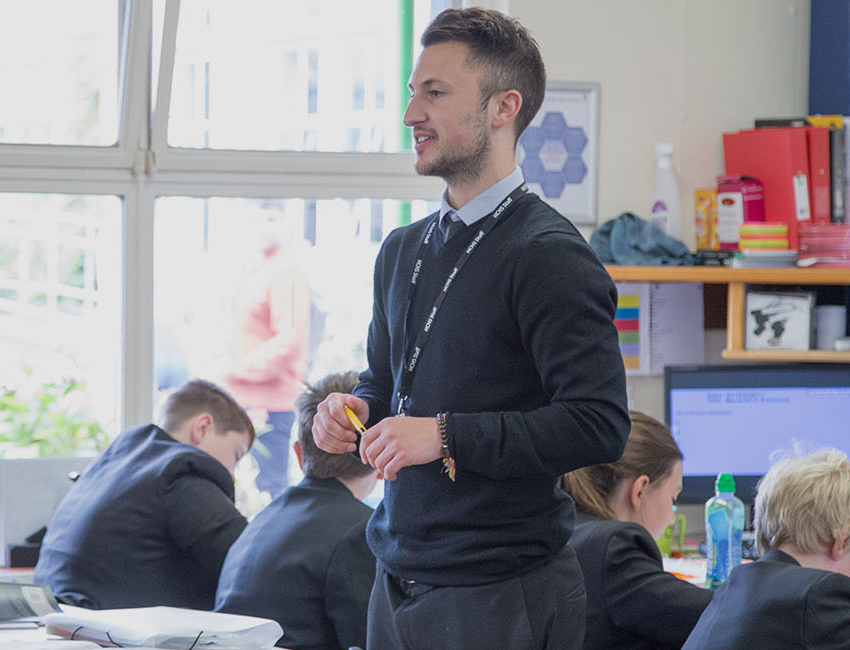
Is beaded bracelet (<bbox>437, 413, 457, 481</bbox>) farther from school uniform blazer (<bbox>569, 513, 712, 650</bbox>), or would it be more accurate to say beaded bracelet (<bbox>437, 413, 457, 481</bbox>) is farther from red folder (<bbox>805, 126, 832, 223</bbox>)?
red folder (<bbox>805, 126, 832, 223</bbox>)

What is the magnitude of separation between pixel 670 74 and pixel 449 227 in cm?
226

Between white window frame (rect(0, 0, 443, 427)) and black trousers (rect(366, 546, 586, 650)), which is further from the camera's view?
white window frame (rect(0, 0, 443, 427))

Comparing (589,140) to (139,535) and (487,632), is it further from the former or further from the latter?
(487,632)

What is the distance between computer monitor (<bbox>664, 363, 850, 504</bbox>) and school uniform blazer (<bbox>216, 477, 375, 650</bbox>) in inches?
57.1

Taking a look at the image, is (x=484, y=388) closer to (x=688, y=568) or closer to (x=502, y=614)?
(x=502, y=614)

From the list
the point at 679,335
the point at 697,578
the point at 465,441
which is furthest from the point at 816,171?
the point at 465,441

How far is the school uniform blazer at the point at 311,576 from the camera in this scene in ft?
7.29

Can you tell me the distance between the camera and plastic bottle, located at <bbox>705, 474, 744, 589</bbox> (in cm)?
292

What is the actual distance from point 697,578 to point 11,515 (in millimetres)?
1869

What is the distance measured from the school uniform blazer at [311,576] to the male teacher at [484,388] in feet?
1.67

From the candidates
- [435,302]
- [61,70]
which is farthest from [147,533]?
[61,70]

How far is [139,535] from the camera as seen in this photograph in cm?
270

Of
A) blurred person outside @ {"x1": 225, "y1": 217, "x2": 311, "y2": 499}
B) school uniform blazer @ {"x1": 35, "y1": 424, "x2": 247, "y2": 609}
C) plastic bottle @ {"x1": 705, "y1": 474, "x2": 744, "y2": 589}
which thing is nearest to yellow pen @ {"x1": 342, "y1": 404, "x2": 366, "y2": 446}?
school uniform blazer @ {"x1": 35, "y1": 424, "x2": 247, "y2": 609}

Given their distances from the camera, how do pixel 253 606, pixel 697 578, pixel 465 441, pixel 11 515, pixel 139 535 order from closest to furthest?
pixel 465 441
pixel 253 606
pixel 139 535
pixel 697 578
pixel 11 515
